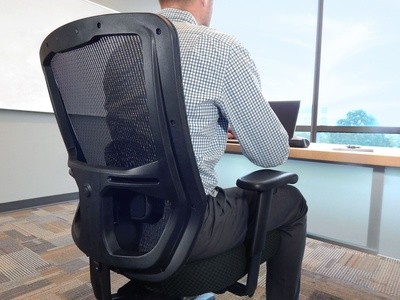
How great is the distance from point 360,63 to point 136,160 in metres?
3.39

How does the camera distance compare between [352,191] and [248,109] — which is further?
[352,191]

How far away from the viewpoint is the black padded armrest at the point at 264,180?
632 millimetres

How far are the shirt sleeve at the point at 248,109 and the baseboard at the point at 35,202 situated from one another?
271 centimetres

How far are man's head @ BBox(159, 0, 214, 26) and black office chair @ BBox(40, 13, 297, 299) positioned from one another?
1.11 feet

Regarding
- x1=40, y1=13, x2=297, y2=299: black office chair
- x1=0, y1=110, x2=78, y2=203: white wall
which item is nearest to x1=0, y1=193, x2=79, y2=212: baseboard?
x1=0, y1=110, x2=78, y2=203: white wall

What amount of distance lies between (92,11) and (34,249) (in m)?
2.49

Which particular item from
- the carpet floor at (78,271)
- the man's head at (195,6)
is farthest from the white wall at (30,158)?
the man's head at (195,6)

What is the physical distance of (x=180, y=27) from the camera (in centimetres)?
69

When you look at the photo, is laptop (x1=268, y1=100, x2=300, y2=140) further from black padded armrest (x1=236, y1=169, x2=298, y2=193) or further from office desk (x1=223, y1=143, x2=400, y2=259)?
black padded armrest (x1=236, y1=169, x2=298, y2=193)

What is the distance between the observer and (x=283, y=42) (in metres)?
3.62

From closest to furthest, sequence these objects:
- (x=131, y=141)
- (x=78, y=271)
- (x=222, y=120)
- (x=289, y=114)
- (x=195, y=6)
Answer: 1. (x=131, y=141)
2. (x=222, y=120)
3. (x=195, y=6)
4. (x=78, y=271)
5. (x=289, y=114)

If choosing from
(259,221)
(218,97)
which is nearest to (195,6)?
(218,97)

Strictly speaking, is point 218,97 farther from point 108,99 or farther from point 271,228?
point 271,228

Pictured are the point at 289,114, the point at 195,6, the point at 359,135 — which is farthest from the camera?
the point at 359,135
